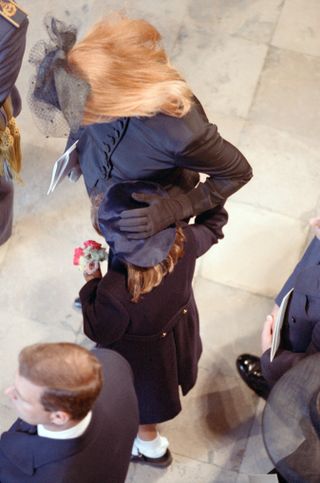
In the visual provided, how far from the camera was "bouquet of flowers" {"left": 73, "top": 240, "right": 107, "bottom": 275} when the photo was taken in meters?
2.87

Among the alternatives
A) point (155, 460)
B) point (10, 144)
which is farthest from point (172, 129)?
point (155, 460)

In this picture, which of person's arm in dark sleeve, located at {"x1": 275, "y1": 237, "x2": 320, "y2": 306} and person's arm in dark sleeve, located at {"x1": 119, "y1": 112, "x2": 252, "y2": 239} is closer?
person's arm in dark sleeve, located at {"x1": 119, "y1": 112, "x2": 252, "y2": 239}

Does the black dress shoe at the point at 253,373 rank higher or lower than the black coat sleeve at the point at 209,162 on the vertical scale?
lower

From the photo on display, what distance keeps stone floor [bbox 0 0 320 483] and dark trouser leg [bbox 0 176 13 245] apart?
0.11 metres

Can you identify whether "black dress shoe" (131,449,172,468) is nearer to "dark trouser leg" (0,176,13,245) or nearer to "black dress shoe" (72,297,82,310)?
"black dress shoe" (72,297,82,310)

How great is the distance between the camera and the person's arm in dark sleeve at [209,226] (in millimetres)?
2852

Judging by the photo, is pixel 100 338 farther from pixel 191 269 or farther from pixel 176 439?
pixel 176 439

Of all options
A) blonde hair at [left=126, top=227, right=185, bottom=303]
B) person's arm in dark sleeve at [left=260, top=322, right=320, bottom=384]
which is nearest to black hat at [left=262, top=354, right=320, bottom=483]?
person's arm in dark sleeve at [left=260, top=322, right=320, bottom=384]

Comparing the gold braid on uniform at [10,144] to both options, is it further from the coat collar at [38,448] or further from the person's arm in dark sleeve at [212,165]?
the coat collar at [38,448]

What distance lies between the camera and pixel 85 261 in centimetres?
288

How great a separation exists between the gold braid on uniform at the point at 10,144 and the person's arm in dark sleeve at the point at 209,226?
0.99 metres

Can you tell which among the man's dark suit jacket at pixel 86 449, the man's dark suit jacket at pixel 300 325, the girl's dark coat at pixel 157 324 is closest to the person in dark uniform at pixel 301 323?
the man's dark suit jacket at pixel 300 325

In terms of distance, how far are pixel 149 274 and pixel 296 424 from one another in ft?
2.36

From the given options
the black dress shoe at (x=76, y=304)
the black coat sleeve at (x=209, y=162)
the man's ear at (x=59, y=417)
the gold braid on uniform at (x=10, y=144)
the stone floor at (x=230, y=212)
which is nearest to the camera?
the man's ear at (x=59, y=417)
